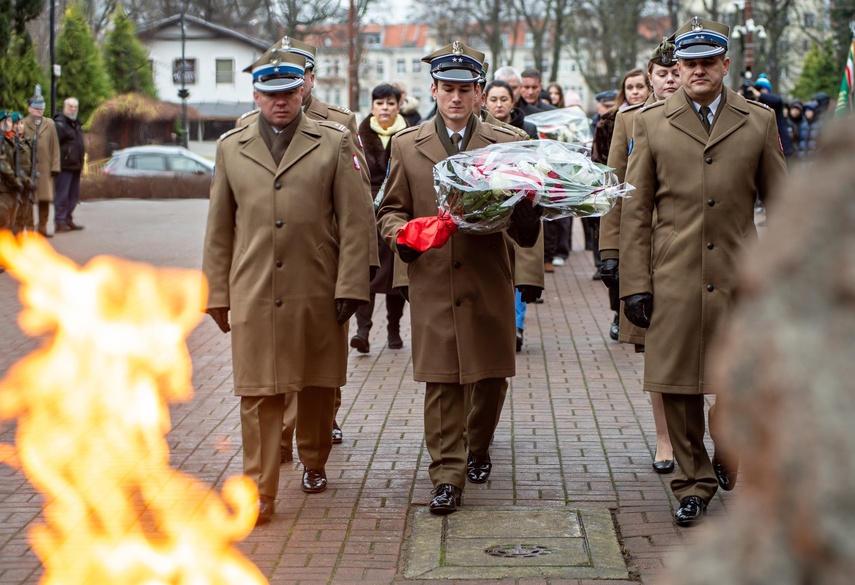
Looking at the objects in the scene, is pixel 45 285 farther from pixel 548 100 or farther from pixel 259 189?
pixel 259 189

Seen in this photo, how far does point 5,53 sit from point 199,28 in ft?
172

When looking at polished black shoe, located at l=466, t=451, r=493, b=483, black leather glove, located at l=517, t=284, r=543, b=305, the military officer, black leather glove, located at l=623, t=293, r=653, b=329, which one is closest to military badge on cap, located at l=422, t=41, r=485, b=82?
the military officer

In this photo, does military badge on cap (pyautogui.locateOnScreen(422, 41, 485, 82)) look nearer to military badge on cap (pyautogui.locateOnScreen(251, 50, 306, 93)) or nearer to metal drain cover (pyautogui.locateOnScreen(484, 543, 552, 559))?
military badge on cap (pyautogui.locateOnScreen(251, 50, 306, 93))

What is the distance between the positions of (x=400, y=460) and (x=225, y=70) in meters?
70.3

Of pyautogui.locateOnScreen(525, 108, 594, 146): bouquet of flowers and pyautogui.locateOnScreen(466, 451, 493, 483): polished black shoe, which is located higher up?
pyautogui.locateOnScreen(525, 108, 594, 146): bouquet of flowers

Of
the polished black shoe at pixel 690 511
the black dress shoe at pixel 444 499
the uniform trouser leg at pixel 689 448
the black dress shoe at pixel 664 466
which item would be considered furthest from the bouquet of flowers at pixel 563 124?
the polished black shoe at pixel 690 511

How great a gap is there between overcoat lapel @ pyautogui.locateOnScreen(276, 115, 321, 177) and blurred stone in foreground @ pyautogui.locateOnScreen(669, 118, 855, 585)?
4508mm

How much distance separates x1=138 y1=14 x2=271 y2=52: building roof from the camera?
6669 cm

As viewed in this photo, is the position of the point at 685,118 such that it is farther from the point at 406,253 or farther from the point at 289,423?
the point at 289,423

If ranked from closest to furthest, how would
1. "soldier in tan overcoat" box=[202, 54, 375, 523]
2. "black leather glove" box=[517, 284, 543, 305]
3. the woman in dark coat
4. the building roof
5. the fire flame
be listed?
1. the fire flame
2. "soldier in tan overcoat" box=[202, 54, 375, 523]
3. "black leather glove" box=[517, 284, 543, 305]
4. the woman in dark coat
5. the building roof

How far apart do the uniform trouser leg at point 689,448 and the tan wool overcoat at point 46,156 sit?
52.2 feet

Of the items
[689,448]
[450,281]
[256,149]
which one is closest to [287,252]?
[256,149]

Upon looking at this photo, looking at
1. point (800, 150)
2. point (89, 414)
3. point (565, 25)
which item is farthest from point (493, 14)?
point (89, 414)

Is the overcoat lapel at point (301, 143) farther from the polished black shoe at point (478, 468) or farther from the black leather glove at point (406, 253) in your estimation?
the polished black shoe at point (478, 468)
